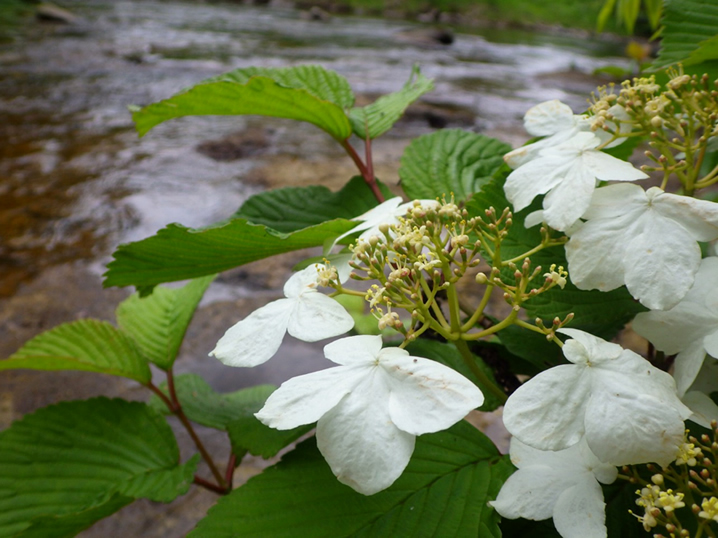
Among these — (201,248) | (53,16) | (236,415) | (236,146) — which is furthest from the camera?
(53,16)

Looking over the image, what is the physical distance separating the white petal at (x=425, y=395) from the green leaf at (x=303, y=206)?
0.49 metres

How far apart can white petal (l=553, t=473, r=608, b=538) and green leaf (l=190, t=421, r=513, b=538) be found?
56mm

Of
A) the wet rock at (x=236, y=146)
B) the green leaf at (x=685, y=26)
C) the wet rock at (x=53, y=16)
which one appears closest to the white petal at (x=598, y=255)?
the green leaf at (x=685, y=26)

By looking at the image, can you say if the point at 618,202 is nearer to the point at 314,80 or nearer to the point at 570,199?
the point at 570,199

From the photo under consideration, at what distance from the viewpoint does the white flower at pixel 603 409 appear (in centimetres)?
37

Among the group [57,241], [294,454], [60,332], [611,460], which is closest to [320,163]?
[57,241]

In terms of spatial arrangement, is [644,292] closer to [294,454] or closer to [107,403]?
[294,454]

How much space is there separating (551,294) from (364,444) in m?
0.29

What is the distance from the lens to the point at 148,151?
381 centimetres

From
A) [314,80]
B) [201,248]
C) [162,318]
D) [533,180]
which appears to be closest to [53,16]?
[162,318]

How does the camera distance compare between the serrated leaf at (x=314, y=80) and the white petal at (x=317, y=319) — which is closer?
the white petal at (x=317, y=319)

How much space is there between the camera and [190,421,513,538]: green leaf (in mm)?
500

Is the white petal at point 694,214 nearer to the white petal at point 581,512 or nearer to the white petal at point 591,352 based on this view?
the white petal at point 591,352

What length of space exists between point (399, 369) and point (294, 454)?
0.25 metres
